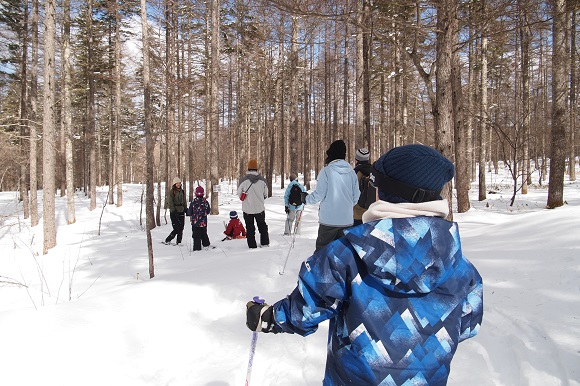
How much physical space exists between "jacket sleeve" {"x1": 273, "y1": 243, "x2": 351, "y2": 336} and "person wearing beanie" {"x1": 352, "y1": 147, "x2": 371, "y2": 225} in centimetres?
375

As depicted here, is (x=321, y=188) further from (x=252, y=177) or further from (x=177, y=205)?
(x=177, y=205)

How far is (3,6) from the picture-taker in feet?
57.9

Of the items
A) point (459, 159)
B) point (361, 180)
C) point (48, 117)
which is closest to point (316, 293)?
point (361, 180)

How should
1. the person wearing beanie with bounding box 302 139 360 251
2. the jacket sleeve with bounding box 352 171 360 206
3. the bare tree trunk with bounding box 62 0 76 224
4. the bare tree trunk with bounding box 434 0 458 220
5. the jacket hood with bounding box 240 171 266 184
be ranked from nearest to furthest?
the person wearing beanie with bounding box 302 139 360 251
the jacket sleeve with bounding box 352 171 360 206
the bare tree trunk with bounding box 434 0 458 220
the jacket hood with bounding box 240 171 266 184
the bare tree trunk with bounding box 62 0 76 224

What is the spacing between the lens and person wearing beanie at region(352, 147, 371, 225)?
5195 millimetres

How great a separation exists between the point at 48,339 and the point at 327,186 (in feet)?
11.2

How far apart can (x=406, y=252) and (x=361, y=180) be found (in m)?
4.22

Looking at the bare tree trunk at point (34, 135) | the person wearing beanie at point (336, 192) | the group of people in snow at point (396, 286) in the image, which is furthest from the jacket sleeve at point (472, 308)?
the bare tree trunk at point (34, 135)

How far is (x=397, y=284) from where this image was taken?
1265mm

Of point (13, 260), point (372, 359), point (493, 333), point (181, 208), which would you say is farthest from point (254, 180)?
point (13, 260)

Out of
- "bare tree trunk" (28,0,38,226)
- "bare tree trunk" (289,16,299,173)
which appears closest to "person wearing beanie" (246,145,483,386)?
"bare tree trunk" (289,16,299,173)

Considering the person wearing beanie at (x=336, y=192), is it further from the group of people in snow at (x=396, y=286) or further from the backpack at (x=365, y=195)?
the group of people in snow at (x=396, y=286)

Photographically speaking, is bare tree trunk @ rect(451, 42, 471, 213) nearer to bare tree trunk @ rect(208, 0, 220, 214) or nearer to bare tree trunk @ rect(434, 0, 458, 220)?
bare tree trunk @ rect(434, 0, 458, 220)

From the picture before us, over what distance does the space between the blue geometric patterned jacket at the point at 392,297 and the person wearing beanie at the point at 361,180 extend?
3.76 meters
